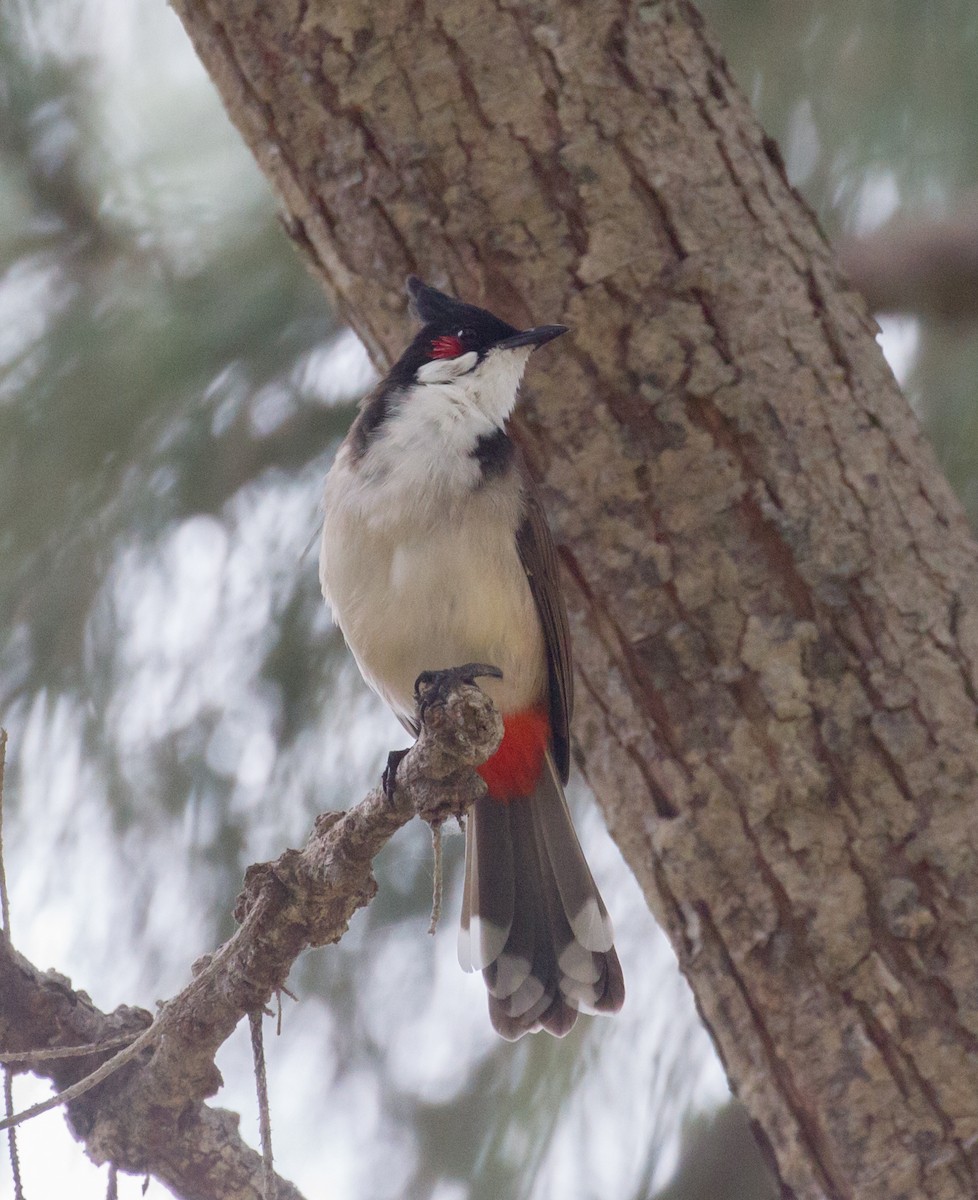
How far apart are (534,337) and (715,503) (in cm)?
44

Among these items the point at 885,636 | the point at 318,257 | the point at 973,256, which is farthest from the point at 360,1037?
the point at 973,256

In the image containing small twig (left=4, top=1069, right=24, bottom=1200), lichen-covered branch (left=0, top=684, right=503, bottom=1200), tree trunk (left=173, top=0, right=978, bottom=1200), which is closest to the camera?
small twig (left=4, top=1069, right=24, bottom=1200)

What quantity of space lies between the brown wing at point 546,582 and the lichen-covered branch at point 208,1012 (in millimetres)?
610

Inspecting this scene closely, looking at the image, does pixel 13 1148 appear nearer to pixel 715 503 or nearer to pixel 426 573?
pixel 426 573

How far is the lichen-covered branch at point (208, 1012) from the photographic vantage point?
184cm

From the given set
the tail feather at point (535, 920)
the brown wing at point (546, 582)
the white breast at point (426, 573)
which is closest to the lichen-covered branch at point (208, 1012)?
the white breast at point (426, 573)

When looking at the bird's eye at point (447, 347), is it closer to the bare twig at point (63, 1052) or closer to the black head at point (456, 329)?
the black head at point (456, 329)

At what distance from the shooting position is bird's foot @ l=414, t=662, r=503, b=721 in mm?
2043

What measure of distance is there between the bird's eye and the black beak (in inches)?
4.3

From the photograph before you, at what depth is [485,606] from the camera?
2.41 m

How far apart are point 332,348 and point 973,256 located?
136 cm

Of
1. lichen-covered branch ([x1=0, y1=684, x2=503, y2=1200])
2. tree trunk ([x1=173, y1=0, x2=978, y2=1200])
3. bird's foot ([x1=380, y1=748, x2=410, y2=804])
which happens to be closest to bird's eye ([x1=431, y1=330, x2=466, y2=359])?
tree trunk ([x1=173, y1=0, x2=978, y2=1200])

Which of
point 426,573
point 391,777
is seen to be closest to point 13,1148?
point 391,777

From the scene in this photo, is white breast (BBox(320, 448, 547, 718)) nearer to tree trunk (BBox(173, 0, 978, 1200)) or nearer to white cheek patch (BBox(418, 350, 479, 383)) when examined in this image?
tree trunk (BBox(173, 0, 978, 1200))
